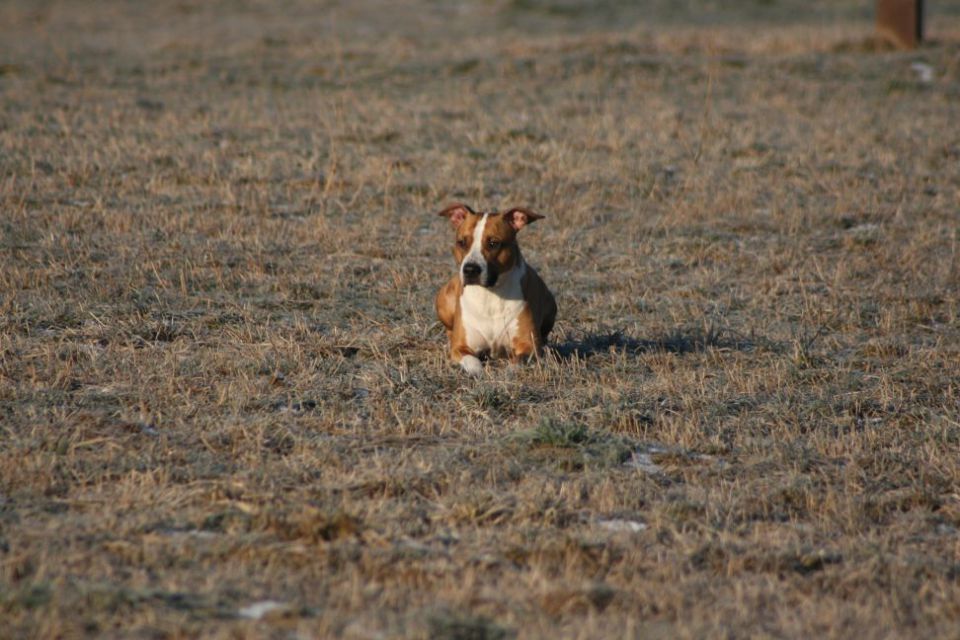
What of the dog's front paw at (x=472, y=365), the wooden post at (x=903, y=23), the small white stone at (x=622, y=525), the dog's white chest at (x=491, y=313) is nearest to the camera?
the small white stone at (x=622, y=525)

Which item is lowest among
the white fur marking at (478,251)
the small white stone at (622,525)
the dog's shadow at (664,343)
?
the dog's shadow at (664,343)

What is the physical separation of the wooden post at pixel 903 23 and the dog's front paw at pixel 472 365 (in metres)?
19.0

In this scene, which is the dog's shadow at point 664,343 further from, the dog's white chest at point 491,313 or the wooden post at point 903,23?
the wooden post at point 903,23

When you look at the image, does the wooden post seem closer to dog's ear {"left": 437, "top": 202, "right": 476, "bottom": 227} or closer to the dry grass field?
the dry grass field

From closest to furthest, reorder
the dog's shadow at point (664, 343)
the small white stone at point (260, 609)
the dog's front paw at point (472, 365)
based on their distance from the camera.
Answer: the small white stone at point (260, 609) → the dog's front paw at point (472, 365) → the dog's shadow at point (664, 343)

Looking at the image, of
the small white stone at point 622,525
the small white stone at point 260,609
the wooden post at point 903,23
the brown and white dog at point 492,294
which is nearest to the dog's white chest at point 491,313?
the brown and white dog at point 492,294

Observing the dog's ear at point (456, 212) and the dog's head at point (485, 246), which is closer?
the dog's head at point (485, 246)

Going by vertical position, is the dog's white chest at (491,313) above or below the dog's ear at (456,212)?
below

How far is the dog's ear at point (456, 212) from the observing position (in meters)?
9.20

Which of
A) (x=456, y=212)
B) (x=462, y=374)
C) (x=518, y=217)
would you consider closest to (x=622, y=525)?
(x=462, y=374)

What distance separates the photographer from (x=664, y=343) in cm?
984

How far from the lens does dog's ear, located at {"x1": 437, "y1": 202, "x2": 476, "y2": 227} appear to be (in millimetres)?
9203

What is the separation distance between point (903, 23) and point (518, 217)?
18576mm

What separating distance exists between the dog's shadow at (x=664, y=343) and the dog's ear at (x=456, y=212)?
115 cm
